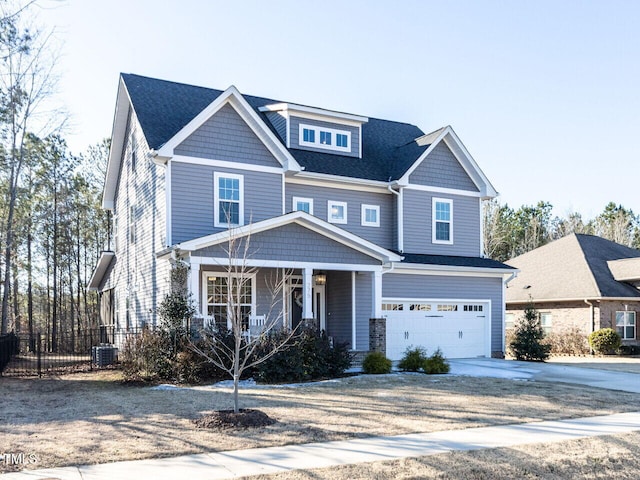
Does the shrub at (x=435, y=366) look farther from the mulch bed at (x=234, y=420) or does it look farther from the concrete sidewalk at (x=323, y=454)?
the mulch bed at (x=234, y=420)

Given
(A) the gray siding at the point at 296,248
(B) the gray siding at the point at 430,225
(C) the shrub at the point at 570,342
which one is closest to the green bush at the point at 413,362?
(A) the gray siding at the point at 296,248

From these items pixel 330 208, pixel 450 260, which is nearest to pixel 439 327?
pixel 450 260

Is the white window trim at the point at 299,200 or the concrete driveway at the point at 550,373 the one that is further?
the white window trim at the point at 299,200

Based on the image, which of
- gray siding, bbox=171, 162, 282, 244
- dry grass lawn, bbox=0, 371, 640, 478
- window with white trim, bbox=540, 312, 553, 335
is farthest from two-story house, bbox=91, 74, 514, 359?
window with white trim, bbox=540, 312, 553, 335

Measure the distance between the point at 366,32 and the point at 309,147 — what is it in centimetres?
679

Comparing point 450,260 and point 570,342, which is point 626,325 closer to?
point 570,342

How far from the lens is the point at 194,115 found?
20.4 m

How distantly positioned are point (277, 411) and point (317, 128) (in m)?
13.5

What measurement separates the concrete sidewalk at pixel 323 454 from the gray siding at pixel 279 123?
14482 millimetres

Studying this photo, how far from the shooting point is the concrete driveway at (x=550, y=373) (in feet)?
51.5

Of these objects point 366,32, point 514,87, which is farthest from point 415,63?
point 514,87

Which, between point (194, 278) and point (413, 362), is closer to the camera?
point (194, 278)

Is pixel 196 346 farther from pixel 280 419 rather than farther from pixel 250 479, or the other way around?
pixel 250 479

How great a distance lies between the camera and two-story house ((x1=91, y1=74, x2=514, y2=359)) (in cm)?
1784
